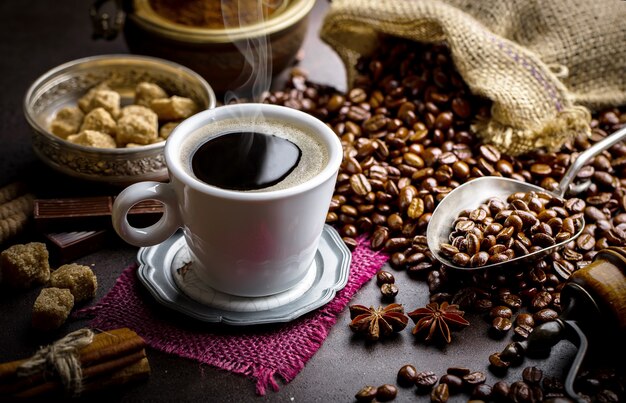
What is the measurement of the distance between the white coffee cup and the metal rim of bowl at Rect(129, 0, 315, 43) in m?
0.59

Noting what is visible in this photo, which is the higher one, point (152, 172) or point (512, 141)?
point (512, 141)

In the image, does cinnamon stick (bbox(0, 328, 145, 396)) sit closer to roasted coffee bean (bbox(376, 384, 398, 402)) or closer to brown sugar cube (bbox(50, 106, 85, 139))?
roasted coffee bean (bbox(376, 384, 398, 402))

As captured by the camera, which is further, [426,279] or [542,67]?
[542,67]

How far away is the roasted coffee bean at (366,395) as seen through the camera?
110cm

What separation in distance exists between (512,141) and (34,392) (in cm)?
120

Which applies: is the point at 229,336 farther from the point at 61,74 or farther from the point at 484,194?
the point at 61,74

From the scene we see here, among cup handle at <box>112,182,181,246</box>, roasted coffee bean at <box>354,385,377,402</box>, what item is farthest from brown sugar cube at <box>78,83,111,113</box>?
roasted coffee bean at <box>354,385,377,402</box>

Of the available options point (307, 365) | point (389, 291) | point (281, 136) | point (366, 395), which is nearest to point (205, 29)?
point (281, 136)

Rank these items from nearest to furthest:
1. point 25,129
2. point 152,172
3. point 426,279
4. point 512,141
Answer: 1. point 426,279
2. point 152,172
3. point 512,141
4. point 25,129

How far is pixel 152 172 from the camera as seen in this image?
1493 mm

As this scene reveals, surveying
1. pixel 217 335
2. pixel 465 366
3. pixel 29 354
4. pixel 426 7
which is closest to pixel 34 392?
pixel 29 354

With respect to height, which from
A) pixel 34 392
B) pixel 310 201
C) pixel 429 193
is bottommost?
pixel 34 392

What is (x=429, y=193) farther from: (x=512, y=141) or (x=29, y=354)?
(x=29, y=354)

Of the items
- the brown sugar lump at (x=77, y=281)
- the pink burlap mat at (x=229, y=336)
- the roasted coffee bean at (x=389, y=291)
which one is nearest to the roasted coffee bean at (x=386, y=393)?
the pink burlap mat at (x=229, y=336)
